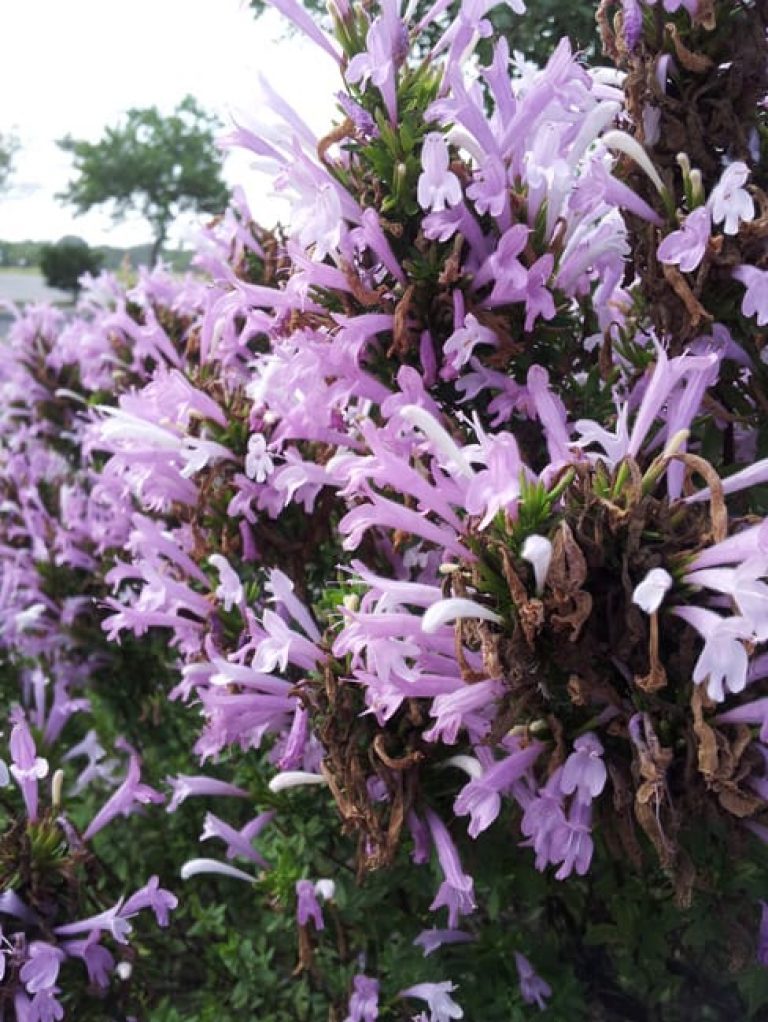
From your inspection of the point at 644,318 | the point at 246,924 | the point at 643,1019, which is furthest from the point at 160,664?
the point at 644,318

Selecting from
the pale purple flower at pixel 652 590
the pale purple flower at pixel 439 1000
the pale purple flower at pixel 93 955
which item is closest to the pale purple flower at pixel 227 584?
the pale purple flower at pixel 93 955

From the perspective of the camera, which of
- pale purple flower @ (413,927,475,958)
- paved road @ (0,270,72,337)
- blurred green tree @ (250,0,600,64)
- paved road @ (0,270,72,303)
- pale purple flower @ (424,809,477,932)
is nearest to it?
pale purple flower @ (424,809,477,932)

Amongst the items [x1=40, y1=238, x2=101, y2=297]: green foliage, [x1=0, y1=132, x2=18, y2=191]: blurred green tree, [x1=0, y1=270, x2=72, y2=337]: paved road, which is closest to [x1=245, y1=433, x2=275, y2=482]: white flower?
[x1=0, y1=270, x2=72, y2=337]: paved road

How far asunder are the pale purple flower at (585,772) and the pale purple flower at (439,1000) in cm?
101

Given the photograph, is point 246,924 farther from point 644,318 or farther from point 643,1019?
point 644,318

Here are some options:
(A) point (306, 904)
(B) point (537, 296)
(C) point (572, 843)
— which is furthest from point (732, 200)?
(A) point (306, 904)

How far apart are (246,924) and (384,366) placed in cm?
257

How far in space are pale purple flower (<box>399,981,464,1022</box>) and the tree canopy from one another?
4529 cm

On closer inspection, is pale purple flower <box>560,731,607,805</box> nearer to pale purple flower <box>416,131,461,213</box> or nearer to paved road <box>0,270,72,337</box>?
pale purple flower <box>416,131,461,213</box>

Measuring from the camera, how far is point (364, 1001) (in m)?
2.69

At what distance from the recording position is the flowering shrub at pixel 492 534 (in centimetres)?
158

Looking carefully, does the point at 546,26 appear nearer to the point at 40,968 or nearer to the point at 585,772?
the point at 585,772

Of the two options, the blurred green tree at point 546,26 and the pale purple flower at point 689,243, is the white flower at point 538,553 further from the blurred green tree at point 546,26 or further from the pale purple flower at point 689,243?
the blurred green tree at point 546,26

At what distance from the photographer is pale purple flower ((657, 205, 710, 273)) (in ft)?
5.92
